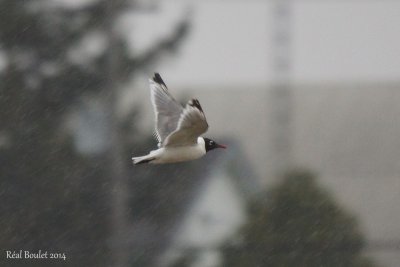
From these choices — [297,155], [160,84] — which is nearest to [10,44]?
[297,155]

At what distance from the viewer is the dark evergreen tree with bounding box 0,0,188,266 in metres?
6.90

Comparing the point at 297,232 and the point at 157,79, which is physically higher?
the point at 157,79

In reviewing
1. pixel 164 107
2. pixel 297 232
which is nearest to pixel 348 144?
pixel 297 232

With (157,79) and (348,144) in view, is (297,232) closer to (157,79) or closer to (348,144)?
(348,144)

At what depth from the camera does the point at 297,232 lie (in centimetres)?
665

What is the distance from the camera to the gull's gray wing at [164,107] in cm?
432

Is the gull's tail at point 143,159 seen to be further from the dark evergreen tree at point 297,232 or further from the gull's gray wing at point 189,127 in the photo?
the dark evergreen tree at point 297,232

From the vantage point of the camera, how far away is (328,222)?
6.55 meters

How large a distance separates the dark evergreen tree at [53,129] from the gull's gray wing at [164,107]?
2310mm

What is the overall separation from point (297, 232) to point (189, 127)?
2.56m

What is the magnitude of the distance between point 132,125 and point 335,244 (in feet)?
4.13

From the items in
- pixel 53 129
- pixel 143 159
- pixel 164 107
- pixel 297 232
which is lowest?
pixel 297 232

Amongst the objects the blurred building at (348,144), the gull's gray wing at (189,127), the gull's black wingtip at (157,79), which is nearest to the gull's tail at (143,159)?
the gull's gray wing at (189,127)

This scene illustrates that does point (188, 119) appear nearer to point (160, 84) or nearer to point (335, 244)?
point (160, 84)
